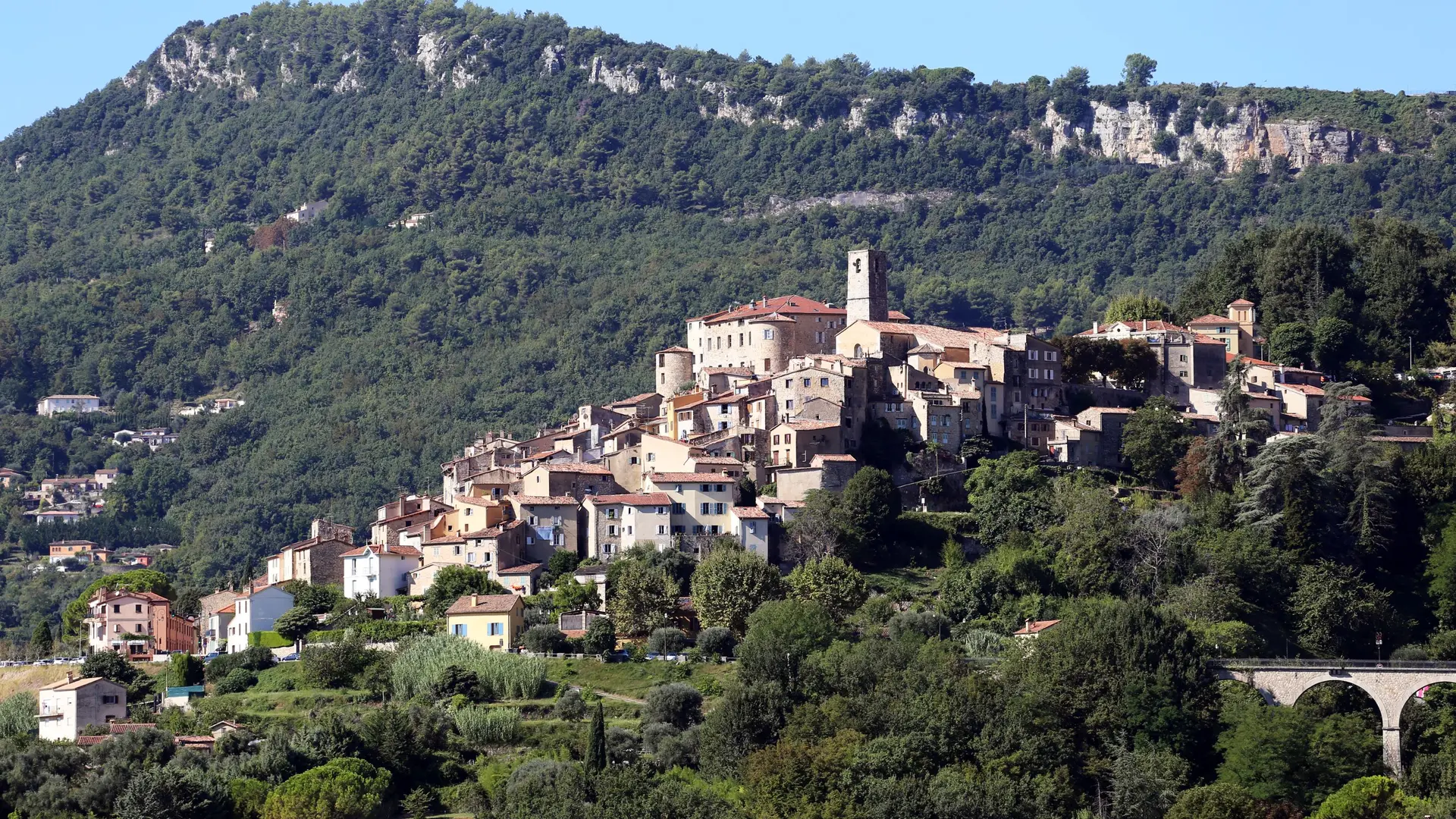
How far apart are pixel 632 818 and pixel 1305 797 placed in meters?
17.4

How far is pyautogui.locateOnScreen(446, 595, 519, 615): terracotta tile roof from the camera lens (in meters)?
73.9

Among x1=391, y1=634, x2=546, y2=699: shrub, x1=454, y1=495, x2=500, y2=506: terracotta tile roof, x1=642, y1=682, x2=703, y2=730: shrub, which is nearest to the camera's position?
x1=642, y1=682, x2=703, y2=730: shrub

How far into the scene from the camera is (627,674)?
70.7 m

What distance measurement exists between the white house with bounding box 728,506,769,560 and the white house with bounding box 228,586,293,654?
14.9 metres

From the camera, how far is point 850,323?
94562 mm

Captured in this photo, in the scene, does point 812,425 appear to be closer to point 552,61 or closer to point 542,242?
point 542,242

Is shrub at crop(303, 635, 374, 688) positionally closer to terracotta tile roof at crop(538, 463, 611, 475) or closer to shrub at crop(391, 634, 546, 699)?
shrub at crop(391, 634, 546, 699)

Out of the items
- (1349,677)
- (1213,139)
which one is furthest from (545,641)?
(1213,139)

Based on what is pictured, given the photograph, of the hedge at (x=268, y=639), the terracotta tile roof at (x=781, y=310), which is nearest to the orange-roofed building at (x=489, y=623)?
the hedge at (x=268, y=639)

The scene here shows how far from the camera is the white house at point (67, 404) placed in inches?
6344

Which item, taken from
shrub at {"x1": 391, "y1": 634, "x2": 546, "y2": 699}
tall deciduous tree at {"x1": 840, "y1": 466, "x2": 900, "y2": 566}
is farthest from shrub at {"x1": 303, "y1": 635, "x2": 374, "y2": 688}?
tall deciduous tree at {"x1": 840, "y1": 466, "x2": 900, "y2": 566}

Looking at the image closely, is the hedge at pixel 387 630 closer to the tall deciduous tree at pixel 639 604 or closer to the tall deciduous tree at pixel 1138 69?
the tall deciduous tree at pixel 639 604

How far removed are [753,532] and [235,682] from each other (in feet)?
55.7

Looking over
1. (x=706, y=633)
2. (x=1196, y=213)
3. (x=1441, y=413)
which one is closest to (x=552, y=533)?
(x=706, y=633)
